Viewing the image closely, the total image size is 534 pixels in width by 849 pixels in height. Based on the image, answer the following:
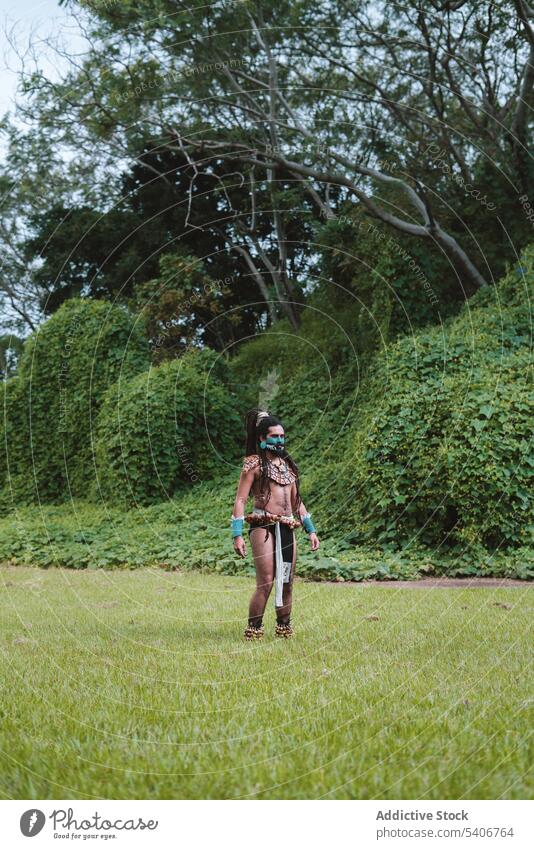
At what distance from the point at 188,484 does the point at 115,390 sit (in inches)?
121

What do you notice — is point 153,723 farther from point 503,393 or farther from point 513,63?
point 513,63

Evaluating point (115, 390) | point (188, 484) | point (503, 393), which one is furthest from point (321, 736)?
point (115, 390)

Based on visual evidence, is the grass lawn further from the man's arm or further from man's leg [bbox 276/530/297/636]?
the man's arm

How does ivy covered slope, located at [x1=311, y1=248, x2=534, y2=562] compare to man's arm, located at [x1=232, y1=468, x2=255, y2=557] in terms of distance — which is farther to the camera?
ivy covered slope, located at [x1=311, y1=248, x2=534, y2=562]

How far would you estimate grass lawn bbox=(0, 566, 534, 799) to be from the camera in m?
3.54

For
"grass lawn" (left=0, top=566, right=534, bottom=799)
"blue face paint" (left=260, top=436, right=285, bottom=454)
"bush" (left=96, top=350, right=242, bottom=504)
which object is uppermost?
"bush" (left=96, top=350, right=242, bottom=504)

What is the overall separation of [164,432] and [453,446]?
27.5ft

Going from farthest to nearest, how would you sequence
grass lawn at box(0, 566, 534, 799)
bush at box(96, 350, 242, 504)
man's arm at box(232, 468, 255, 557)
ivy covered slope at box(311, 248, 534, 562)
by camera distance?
bush at box(96, 350, 242, 504) → ivy covered slope at box(311, 248, 534, 562) → man's arm at box(232, 468, 255, 557) → grass lawn at box(0, 566, 534, 799)

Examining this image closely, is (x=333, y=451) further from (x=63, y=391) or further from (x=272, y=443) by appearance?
(x=272, y=443)

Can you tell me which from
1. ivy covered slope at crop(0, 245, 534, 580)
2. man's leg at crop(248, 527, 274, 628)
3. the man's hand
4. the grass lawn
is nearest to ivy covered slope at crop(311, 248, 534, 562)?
ivy covered slope at crop(0, 245, 534, 580)

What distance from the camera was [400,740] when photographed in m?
4.03

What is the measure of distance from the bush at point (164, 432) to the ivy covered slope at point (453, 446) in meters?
4.99

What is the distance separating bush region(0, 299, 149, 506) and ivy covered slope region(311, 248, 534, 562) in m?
8.17

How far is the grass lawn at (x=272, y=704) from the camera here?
354cm
